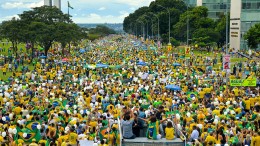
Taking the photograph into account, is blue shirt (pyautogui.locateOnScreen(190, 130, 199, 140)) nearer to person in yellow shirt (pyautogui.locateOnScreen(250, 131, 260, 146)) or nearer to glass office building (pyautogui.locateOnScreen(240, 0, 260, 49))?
person in yellow shirt (pyautogui.locateOnScreen(250, 131, 260, 146))

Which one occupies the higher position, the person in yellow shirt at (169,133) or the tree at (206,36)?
the tree at (206,36)

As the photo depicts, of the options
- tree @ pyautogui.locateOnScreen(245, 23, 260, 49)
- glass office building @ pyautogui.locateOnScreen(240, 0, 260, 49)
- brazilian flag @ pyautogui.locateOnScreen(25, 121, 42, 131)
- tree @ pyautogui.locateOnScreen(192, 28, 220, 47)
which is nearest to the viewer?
brazilian flag @ pyautogui.locateOnScreen(25, 121, 42, 131)

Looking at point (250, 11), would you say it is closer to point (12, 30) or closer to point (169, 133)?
point (12, 30)

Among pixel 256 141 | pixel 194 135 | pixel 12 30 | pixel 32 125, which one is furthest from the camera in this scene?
pixel 12 30

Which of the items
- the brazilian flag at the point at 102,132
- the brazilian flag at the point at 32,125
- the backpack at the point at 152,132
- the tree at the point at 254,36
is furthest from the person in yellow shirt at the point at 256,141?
the tree at the point at 254,36

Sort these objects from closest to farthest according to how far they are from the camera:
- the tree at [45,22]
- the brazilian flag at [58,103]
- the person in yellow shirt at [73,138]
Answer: the person in yellow shirt at [73,138], the brazilian flag at [58,103], the tree at [45,22]

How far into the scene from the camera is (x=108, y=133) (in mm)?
13992

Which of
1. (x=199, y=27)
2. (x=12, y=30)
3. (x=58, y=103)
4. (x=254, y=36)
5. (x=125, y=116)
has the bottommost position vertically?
(x=58, y=103)

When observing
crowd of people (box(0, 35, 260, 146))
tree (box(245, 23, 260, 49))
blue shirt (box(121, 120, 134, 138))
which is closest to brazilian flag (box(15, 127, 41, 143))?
crowd of people (box(0, 35, 260, 146))

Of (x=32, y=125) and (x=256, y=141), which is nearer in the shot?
(x=256, y=141)

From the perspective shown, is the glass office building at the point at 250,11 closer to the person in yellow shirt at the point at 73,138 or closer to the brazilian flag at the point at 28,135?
the brazilian flag at the point at 28,135

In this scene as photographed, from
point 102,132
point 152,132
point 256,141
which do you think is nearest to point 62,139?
point 102,132

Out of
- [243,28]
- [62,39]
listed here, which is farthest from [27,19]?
[243,28]

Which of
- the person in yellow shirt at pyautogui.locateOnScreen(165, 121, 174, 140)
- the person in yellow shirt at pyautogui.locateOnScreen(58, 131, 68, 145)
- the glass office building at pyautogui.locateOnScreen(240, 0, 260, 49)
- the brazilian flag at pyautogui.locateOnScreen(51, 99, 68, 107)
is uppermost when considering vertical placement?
the glass office building at pyautogui.locateOnScreen(240, 0, 260, 49)
